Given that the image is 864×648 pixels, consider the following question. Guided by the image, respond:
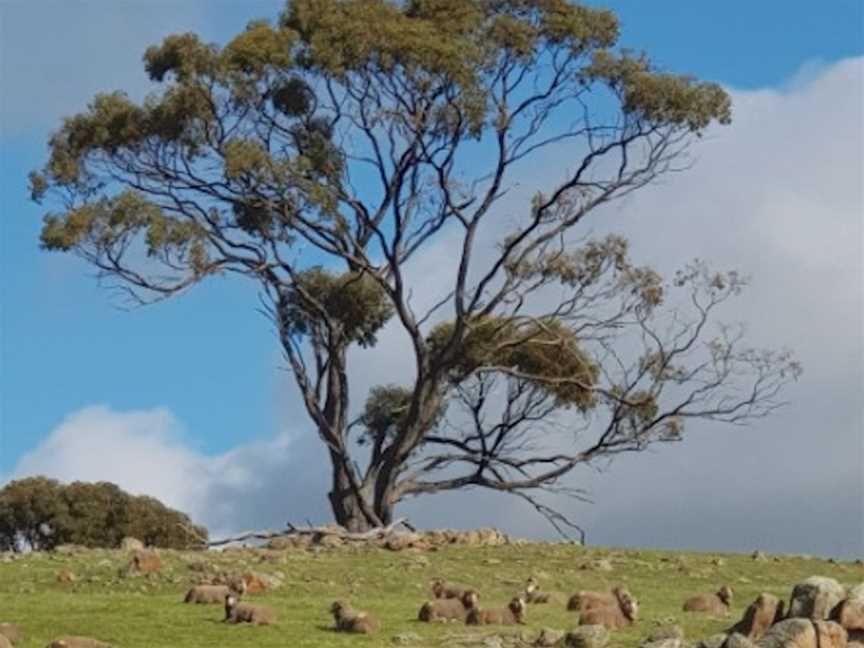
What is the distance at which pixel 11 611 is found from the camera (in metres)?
17.8

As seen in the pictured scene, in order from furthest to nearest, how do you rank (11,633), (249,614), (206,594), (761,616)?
1. (206,594)
2. (249,614)
3. (11,633)
4. (761,616)

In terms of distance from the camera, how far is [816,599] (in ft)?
47.7

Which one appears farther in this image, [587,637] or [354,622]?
[354,622]

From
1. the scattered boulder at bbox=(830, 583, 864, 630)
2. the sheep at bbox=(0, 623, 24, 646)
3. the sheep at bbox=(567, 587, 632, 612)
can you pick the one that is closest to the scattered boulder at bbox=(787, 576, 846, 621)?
the scattered boulder at bbox=(830, 583, 864, 630)

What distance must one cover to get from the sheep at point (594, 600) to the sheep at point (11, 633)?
501 cm

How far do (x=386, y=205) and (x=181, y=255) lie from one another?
3945mm

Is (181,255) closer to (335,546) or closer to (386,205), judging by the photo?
(386,205)

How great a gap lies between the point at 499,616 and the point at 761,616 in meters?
2.63

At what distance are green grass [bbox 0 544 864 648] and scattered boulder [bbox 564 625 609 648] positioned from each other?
0.21 m

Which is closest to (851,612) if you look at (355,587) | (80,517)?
(355,587)

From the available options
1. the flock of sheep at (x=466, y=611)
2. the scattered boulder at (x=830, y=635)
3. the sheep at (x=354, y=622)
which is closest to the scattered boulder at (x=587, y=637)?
the flock of sheep at (x=466, y=611)

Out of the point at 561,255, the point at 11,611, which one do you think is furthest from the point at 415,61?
the point at 11,611

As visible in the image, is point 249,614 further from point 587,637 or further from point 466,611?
point 587,637

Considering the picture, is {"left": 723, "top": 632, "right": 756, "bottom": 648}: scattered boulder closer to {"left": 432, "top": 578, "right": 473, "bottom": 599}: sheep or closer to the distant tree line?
{"left": 432, "top": 578, "right": 473, "bottom": 599}: sheep
